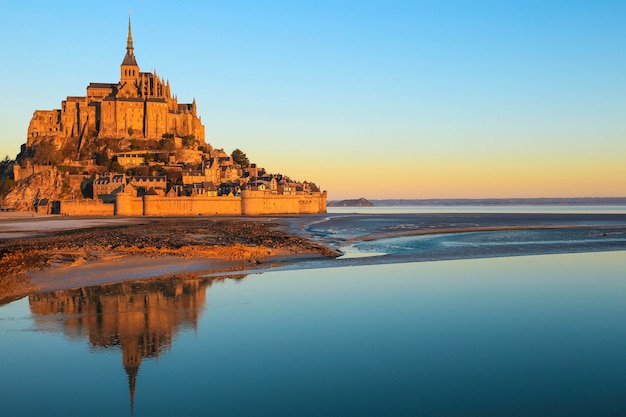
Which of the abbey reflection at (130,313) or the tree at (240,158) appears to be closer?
the abbey reflection at (130,313)

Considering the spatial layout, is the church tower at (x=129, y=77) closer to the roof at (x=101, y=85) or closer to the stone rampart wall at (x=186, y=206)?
the roof at (x=101, y=85)

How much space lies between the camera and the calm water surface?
709 cm

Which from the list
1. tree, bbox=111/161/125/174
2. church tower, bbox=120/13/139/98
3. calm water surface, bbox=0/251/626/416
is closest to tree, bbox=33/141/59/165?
tree, bbox=111/161/125/174

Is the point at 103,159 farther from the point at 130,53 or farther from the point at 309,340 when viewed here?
the point at 309,340

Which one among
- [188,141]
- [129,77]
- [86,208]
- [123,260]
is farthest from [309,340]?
[129,77]

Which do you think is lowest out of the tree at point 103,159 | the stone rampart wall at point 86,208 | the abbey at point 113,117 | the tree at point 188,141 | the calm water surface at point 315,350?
the calm water surface at point 315,350

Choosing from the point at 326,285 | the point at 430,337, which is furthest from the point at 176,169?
the point at 430,337

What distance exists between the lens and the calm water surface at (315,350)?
23.3 feet

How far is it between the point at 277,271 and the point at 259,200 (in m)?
55.5

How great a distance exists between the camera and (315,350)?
9.47m

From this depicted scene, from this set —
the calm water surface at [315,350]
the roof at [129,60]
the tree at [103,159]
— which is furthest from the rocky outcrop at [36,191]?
the calm water surface at [315,350]

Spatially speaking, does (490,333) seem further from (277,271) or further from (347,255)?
(347,255)

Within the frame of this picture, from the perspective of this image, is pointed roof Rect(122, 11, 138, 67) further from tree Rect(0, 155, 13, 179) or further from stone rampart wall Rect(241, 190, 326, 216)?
stone rampart wall Rect(241, 190, 326, 216)

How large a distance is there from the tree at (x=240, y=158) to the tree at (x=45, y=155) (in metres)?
28.4
